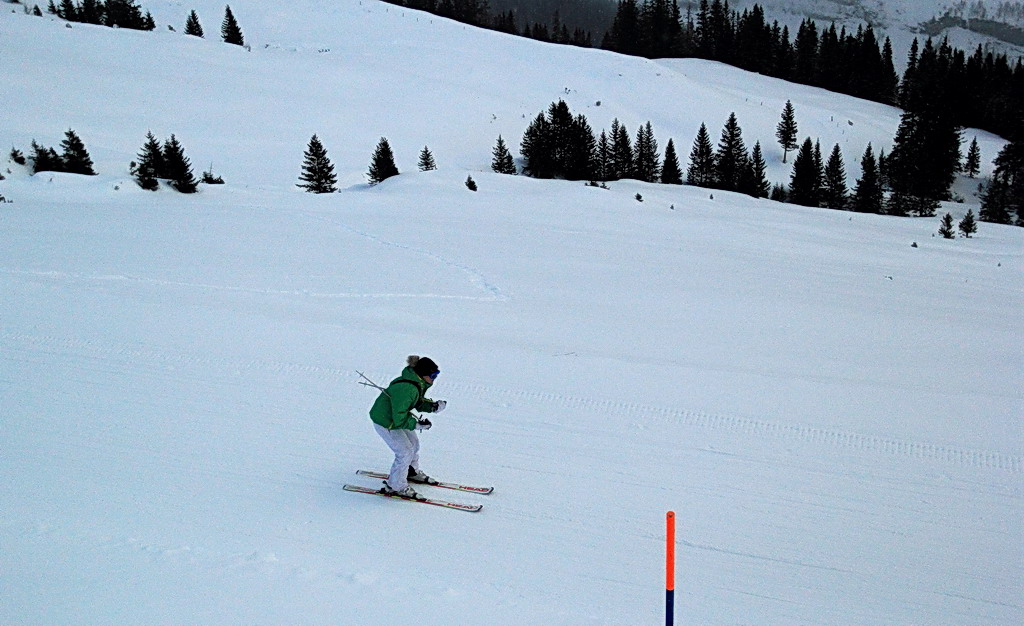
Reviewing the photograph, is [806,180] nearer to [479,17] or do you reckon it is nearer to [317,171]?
[317,171]

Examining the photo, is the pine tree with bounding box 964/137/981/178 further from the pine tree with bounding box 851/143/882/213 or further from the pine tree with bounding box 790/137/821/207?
the pine tree with bounding box 790/137/821/207

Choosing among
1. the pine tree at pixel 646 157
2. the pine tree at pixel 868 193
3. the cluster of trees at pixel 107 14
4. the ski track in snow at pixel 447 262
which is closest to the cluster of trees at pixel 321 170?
the ski track in snow at pixel 447 262

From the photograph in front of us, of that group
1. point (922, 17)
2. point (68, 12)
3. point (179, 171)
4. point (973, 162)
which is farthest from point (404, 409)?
point (922, 17)

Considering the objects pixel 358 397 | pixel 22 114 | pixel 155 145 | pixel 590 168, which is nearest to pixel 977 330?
pixel 358 397

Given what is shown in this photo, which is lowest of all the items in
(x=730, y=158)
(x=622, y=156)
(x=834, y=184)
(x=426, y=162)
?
(x=426, y=162)

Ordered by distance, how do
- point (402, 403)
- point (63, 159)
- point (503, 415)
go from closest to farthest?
point (402, 403) → point (503, 415) → point (63, 159)

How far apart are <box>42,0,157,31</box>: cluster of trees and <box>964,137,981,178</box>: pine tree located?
69431mm

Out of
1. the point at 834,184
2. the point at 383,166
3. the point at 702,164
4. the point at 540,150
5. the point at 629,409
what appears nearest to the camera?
the point at 629,409

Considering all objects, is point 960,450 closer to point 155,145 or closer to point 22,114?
point 155,145

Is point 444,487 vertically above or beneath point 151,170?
beneath

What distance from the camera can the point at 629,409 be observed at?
7629 mm

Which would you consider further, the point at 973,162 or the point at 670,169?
the point at 973,162

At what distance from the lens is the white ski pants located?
559 centimetres

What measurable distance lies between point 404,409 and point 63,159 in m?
28.0
